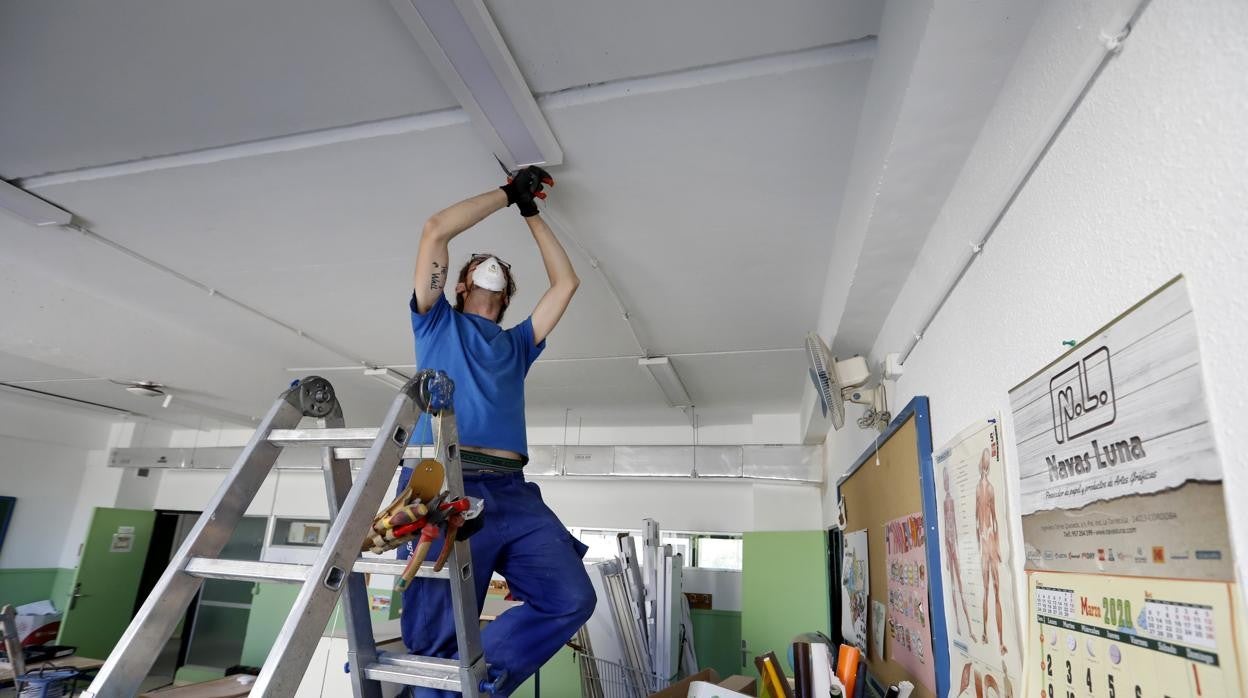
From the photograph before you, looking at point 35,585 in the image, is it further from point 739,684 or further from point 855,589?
point 855,589

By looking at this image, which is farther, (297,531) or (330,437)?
(297,531)

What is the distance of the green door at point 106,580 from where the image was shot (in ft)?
21.1

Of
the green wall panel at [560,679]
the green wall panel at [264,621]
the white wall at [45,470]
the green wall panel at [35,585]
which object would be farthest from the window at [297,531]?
the green wall panel at [560,679]

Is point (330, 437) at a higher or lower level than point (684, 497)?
lower

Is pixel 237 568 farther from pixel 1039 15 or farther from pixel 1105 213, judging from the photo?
pixel 1039 15

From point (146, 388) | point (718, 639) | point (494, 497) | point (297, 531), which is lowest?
point (718, 639)

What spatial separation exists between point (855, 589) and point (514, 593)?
202 centimetres

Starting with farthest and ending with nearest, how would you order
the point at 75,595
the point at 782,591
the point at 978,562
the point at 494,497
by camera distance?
the point at 75,595 → the point at 782,591 → the point at 494,497 → the point at 978,562

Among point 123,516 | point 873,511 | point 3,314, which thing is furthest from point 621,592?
point 123,516

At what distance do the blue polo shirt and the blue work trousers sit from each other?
0.13 m

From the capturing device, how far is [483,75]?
1662 millimetres

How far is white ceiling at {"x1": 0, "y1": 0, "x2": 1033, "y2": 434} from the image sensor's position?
5.26ft

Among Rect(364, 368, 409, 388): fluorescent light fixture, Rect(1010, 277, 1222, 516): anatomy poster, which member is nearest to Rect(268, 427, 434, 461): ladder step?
Rect(1010, 277, 1222, 516): anatomy poster

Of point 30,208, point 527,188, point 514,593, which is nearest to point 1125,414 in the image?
point 514,593
